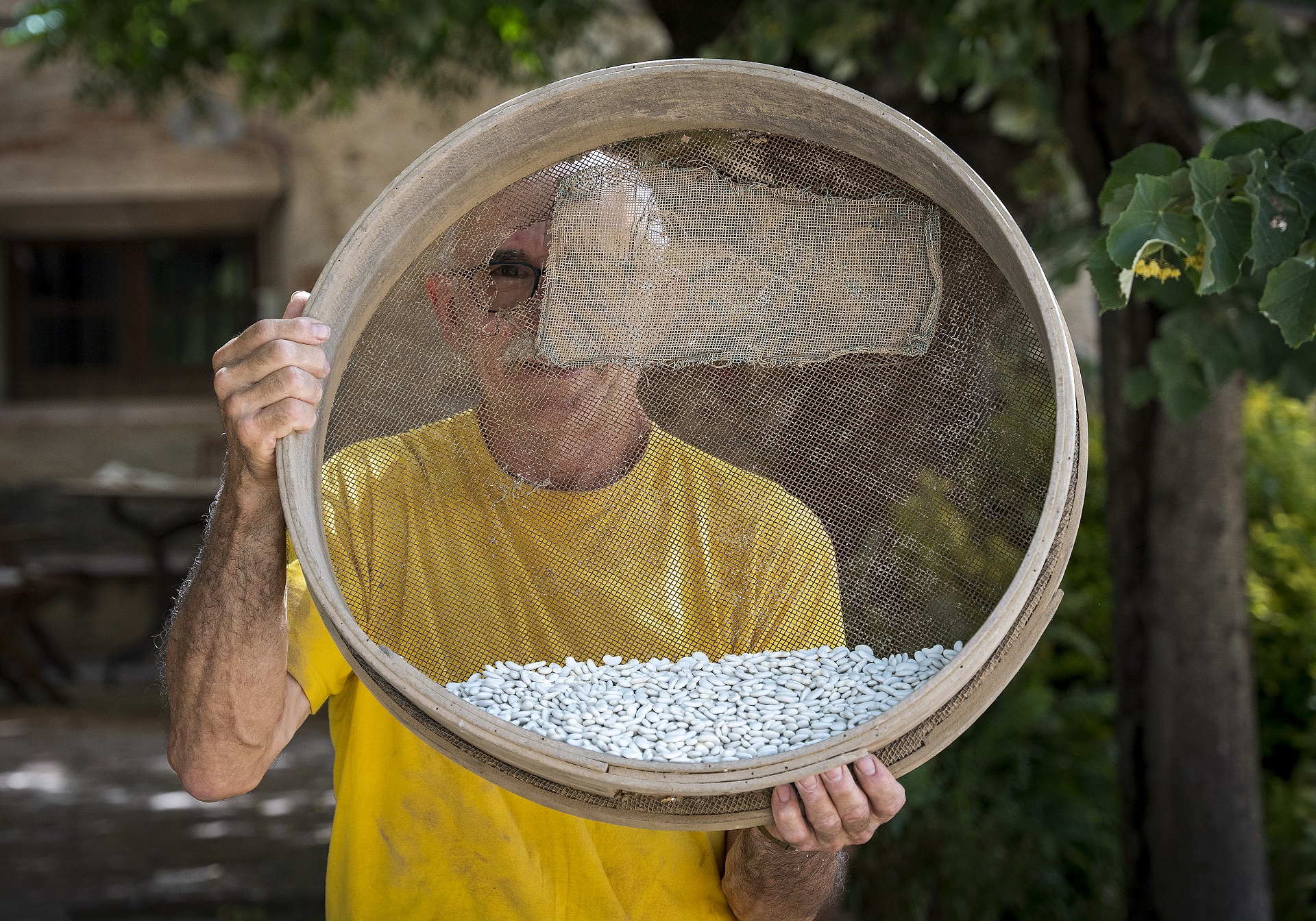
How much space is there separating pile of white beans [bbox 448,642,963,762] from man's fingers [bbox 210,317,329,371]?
429 mm

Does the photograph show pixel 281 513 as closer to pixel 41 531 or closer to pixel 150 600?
pixel 41 531

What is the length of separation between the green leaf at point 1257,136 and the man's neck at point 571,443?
993mm

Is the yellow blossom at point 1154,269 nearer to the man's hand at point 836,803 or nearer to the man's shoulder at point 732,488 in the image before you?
the man's shoulder at point 732,488

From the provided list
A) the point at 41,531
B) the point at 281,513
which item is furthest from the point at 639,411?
the point at 41,531

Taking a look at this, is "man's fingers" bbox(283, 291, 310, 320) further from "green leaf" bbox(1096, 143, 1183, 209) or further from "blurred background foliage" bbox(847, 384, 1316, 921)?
"blurred background foliage" bbox(847, 384, 1316, 921)

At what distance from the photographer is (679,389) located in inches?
59.7

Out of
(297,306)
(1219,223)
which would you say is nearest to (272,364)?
(297,306)

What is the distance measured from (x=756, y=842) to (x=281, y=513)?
29.8 inches

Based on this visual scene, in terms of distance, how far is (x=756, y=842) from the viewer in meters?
1.58

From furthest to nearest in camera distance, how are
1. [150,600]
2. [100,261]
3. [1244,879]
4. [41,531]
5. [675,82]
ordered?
[100,261], [150,600], [41,531], [1244,879], [675,82]

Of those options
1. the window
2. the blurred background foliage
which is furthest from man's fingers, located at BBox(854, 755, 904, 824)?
the window

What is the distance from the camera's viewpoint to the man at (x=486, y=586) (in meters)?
1.45

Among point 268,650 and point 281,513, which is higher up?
point 281,513

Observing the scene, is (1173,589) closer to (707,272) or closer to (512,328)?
(707,272)
